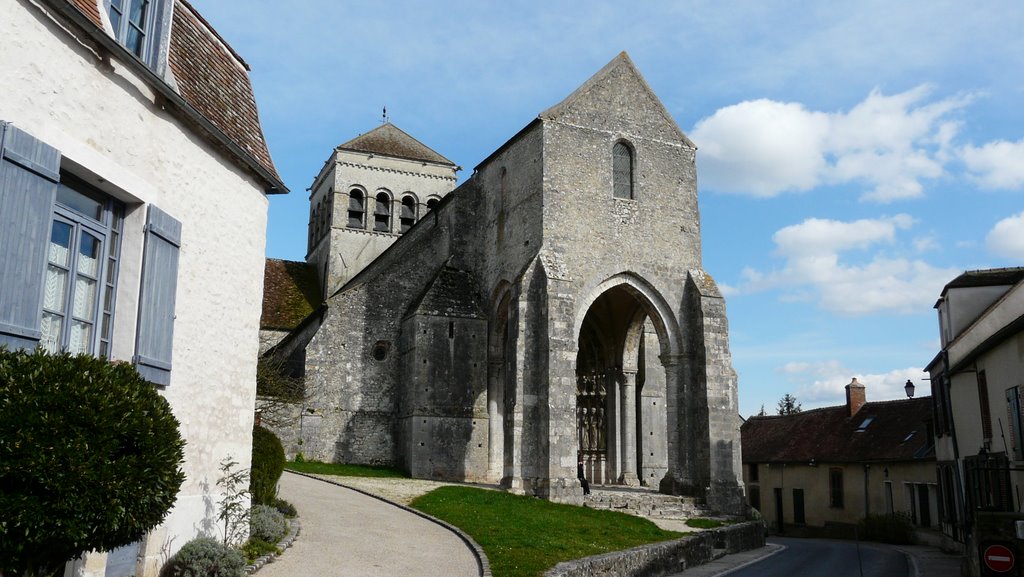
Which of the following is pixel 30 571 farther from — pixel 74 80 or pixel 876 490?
pixel 876 490

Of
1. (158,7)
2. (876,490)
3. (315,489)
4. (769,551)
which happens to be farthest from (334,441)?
(876,490)

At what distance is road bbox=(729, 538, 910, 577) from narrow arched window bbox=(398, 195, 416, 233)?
21.1 meters

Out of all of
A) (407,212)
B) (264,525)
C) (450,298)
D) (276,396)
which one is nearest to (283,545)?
(264,525)

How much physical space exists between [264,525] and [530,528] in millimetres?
5128

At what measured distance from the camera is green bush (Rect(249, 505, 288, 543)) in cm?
998

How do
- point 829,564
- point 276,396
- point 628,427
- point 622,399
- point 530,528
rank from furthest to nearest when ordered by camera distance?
1. point 622,399
2. point 628,427
3. point 276,396
4. point 829,564
5. point 530,528

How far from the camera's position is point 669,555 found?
45.1ft

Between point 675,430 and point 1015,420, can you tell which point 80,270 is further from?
point 675,430

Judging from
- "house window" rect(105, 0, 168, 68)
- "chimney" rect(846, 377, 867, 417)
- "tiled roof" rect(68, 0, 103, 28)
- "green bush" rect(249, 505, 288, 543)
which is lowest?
"green bush" rect(249, 505, 288, 543)

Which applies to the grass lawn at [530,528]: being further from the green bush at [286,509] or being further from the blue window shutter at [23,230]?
the blue window shutter at [23,230]

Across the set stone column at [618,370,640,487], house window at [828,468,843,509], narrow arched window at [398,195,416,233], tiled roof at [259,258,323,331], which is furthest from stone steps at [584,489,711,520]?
narrow arched window at [398,195,416,233]

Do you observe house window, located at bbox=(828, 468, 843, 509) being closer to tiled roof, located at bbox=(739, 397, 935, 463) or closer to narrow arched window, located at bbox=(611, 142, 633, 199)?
tiled roof, located at bbox=(739, 397, 935, 463)

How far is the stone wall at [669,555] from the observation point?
10.8 m

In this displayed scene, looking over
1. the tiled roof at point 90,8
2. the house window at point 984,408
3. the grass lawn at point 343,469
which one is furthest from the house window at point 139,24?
the house window at point 984,408
